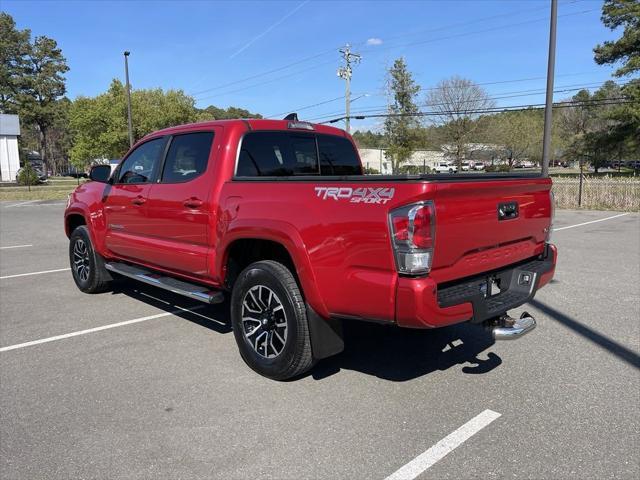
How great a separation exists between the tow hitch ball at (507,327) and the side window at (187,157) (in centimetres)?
268

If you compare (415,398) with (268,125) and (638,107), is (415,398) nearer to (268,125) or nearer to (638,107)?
(268,125)

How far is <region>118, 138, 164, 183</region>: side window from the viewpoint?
520 centimetres

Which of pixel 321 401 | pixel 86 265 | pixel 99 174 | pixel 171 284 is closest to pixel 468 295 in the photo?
pixel 321 401

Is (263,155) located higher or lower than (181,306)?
higher

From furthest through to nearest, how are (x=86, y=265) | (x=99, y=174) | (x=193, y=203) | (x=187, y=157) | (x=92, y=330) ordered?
(x=86, y=265)
(x=99, y=174)
(x=92, y=330)
(x=187, y=157)
(x=193, y=203)

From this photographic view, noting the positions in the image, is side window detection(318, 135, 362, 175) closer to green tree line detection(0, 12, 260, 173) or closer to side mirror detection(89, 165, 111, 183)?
side mirror detection(89, 165, 111, 183)

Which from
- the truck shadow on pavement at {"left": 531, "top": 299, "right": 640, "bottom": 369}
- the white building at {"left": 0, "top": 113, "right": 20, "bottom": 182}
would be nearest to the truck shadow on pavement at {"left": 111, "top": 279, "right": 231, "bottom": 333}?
the truck shadow on pavement at {"left": 531, "top": 299, "right": 640, "bottom": 369}

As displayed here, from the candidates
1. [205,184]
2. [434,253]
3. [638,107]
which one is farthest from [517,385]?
[638,107]

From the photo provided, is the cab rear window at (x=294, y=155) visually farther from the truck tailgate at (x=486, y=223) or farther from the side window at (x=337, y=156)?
the truck tailgate at (x=486, y=223)

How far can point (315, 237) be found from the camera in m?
3.31

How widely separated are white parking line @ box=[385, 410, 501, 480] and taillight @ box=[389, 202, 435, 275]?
3.36 feet

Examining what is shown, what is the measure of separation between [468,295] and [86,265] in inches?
208

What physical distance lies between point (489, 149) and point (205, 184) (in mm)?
53861

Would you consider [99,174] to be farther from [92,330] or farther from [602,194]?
[602,194]
